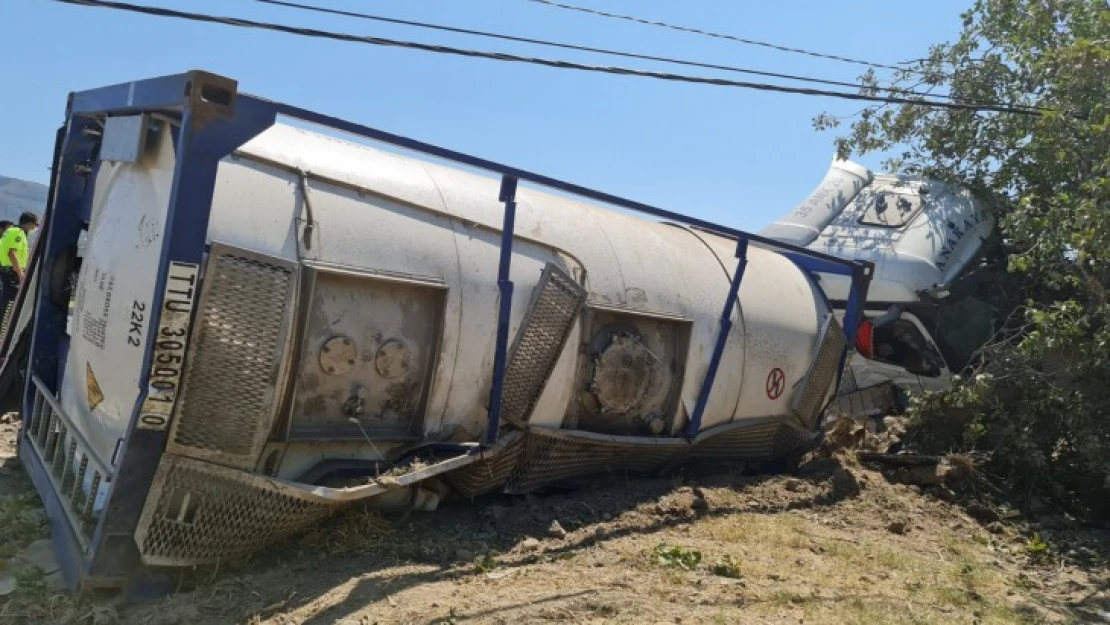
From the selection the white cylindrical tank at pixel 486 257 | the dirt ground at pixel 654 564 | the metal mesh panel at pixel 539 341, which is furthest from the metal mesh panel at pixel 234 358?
the metal mesh panel at pixel 539 341

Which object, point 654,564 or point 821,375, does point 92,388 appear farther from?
point 821,375

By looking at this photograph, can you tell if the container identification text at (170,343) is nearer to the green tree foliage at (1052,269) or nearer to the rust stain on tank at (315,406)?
the rust stain on tank at (315,406)

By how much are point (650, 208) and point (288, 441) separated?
2.63 metres

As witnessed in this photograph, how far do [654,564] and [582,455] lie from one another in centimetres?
114

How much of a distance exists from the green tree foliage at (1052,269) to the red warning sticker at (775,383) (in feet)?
4.72

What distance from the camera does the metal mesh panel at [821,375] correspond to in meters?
8.06

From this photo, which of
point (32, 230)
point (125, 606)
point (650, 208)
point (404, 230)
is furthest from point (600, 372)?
point (32, 230)

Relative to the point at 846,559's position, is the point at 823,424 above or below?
above

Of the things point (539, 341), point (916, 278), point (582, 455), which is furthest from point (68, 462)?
point (916, 278)

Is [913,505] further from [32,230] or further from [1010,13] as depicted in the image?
[32,230]

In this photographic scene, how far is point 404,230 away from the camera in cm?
523

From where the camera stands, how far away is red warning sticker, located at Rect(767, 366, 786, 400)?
7641mm

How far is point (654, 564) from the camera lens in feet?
17.7

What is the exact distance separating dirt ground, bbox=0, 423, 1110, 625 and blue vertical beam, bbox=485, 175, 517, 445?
68 centimetres
